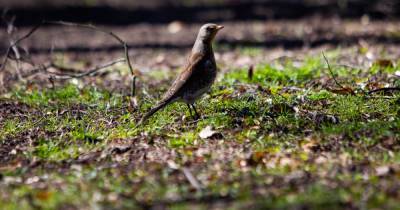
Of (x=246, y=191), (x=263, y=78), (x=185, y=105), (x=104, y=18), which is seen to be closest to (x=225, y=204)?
(x=246, y=191)

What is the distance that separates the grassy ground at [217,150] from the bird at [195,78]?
0.71ft

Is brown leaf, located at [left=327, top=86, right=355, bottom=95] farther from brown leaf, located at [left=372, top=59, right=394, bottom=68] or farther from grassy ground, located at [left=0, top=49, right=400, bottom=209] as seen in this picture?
brown leaf, located at [left=372, top=59, right=394, bottom=68]

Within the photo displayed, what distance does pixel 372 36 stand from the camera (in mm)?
12008

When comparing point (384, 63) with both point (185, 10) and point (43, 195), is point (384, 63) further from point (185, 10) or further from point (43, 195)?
point (185, 10)

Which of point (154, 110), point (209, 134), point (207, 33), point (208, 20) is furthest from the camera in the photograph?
point (208, 20)

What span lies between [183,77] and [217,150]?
1.14 m

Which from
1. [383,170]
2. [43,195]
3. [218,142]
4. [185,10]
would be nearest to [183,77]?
[218,142]

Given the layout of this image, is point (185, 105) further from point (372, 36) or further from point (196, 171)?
point (372, 36)

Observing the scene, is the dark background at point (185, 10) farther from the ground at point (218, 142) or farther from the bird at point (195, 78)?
the bird at point (195, 78)

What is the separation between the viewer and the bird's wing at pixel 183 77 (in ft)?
21.2

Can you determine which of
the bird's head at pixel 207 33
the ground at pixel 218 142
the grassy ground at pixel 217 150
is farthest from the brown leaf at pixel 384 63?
the bird's head at pixel 207 33

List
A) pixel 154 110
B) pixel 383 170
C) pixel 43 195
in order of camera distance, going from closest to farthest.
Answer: pixel 43 195 < pixel 383 170 < pixel 154 110

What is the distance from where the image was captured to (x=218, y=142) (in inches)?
235

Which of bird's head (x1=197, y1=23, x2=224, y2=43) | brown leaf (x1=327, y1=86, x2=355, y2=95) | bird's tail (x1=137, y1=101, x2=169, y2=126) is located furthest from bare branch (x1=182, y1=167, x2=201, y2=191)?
brown leaf (x1=327, y1=86, x2=355, y2=95)
